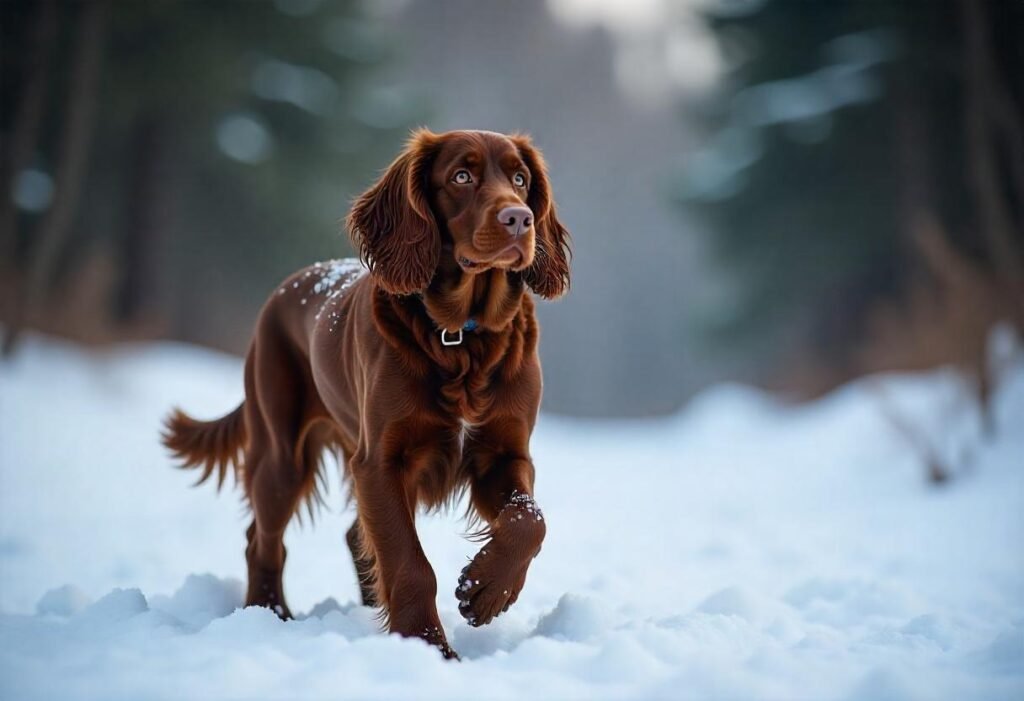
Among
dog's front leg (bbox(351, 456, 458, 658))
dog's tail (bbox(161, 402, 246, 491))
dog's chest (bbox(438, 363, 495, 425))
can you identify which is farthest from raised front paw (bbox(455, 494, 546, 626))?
dog's tail (bbox(161, 402, 246, 491))

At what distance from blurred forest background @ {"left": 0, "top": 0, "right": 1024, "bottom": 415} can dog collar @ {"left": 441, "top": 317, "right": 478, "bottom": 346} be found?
7.59 metres

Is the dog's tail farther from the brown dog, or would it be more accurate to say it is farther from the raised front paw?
the raised front paw

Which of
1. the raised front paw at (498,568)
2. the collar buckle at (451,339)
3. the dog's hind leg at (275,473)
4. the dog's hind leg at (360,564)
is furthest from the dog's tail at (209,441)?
the raised front paw at (498,568)

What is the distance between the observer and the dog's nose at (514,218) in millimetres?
2580

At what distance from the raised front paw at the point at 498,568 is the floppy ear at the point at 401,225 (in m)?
0.74

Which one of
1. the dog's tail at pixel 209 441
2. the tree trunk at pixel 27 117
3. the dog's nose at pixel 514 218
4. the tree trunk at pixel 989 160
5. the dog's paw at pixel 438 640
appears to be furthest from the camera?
the tree trunk at pixel 27 117

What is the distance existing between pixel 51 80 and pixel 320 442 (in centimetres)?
1208

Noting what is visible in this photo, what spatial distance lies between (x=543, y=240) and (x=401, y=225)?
48 centimetres

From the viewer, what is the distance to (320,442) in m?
3.67

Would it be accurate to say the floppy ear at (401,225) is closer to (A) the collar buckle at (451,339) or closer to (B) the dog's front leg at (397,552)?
(A) the collar buckle at (451,339)

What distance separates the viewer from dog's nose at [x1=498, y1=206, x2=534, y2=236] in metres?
2.58

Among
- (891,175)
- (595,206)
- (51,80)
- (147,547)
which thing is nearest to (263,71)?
(51,80)

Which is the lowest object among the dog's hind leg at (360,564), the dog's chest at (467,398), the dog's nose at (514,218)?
the dog's hind leg at (360,564)

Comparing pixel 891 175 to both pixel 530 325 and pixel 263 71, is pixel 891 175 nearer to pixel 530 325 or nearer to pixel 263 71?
pixel 263 71
